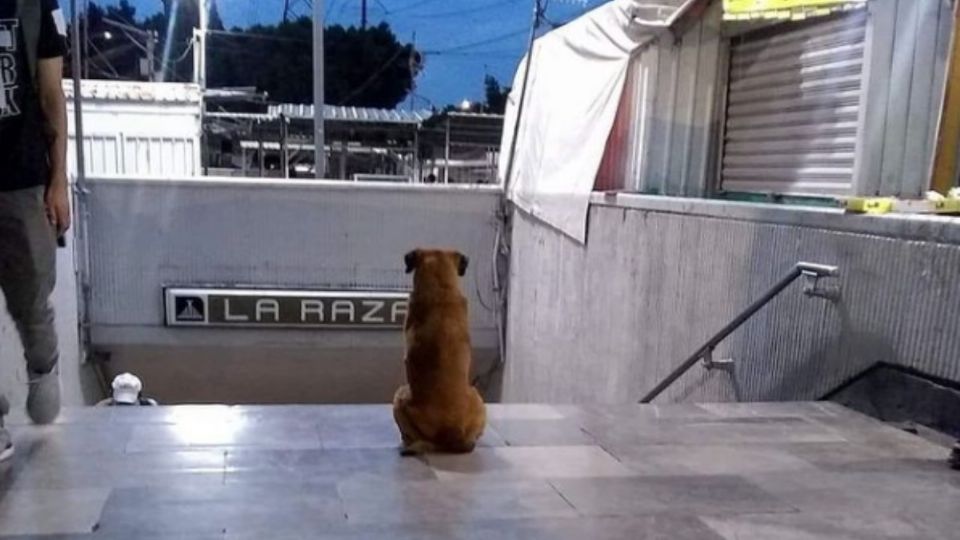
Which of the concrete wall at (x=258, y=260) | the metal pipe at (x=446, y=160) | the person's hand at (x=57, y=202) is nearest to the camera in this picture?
the person's hand at (x=57, y=202)

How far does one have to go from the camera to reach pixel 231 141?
1234cm

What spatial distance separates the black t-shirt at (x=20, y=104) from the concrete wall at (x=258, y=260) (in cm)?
499

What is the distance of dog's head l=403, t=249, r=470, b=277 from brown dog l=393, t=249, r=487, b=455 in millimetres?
30

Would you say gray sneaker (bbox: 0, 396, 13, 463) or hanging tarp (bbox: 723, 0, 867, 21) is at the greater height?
hanging tarp (bbox: 723, 0, 867, 21)

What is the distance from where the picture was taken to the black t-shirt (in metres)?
2.68

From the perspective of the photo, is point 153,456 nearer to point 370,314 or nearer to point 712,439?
point 712,439

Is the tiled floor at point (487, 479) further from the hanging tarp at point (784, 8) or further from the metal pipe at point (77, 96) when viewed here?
the metal pipe at point (77, 96)

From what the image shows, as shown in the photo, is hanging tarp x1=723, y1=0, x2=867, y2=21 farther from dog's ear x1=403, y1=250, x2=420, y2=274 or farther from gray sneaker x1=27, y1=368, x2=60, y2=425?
gray sneaker x1=27, y1=368, x2=60, y2=425

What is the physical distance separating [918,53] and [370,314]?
534 cm

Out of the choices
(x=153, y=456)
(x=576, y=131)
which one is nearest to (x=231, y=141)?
(x=576, y=131)

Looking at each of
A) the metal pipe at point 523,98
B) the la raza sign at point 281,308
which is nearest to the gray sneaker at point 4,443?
the la raza sign at point 281,308

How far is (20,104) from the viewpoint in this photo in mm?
2742

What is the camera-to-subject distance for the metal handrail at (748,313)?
3469mm

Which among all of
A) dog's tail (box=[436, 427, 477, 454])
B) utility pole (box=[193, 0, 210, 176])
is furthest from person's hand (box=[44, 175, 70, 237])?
utility pole (box=[193, 0, 210, 176])
